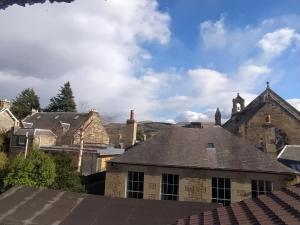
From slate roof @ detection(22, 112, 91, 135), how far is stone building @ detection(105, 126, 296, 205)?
23.7 m

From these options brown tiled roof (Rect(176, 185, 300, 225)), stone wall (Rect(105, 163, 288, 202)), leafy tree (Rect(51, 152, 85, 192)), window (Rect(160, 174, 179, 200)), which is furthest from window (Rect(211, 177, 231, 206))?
brown tiled roof (Rect(176, 185, 300, 225))

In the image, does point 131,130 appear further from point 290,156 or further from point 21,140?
point 21,140

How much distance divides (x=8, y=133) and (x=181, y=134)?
27775 mm

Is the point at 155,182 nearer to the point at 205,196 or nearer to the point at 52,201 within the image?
the point at 205,196

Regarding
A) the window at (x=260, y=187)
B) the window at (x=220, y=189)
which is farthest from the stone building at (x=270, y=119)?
the window at (x=220, y=189)

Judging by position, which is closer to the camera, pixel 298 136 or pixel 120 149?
pixel 298 136

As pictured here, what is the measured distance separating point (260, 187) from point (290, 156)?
32.2 feet

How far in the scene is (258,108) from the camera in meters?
36.6

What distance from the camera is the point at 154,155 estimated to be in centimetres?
2377

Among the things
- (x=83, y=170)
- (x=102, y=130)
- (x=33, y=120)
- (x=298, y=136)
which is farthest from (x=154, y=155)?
(x=33, y=120)

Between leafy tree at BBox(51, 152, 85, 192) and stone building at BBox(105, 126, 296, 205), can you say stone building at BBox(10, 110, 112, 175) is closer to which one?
leafy tree at BBox(51, 152, 85, 192)

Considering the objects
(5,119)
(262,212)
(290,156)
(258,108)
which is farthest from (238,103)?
(262,212)

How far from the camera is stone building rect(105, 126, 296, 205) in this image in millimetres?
21828

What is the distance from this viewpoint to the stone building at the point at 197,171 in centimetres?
2183
